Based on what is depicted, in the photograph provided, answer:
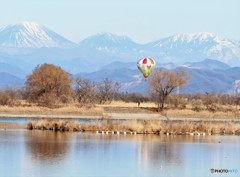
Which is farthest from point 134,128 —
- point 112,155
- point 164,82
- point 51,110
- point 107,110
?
point 164,82

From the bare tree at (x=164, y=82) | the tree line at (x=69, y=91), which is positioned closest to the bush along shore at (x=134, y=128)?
the tree line at (x=69, y=91)

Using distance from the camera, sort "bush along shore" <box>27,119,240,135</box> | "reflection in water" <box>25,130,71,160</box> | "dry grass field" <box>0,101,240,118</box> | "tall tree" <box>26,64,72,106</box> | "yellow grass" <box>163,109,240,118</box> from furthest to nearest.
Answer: "tall tree" <box>26,64,72,106</box> < "yellow grass" <box>163,109,240,118</box> < "dry grass field" <box>0,101,240,118</box> < "bush along shore" <box>27,119,240,135</box> < "reflection in water" <box>25,130,71,160</box>

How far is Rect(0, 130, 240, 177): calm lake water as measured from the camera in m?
35.2

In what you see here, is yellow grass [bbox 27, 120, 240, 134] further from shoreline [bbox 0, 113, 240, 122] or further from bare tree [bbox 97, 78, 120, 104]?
bare tree [bbox 97, 78, 120, 104]

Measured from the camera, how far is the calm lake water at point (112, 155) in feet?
116

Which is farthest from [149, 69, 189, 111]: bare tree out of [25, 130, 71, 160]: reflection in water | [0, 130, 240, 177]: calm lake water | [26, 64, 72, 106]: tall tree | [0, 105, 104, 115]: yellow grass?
[25, 130, 71, 160]: reflection in water

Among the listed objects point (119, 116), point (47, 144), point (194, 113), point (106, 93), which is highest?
point (106, 93)

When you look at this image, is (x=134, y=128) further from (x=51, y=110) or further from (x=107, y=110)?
(x=107, y=110)

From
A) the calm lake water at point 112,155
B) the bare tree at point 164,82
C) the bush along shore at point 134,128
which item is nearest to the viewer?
the calm lake water at point 112,155

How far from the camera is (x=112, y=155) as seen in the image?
1672 inches

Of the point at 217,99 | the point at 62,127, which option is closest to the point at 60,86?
the point at 217,99

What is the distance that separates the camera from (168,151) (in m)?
45.3

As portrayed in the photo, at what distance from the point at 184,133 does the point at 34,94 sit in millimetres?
42530

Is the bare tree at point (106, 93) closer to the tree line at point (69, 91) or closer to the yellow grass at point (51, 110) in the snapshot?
the tree line at point (69, 91)
